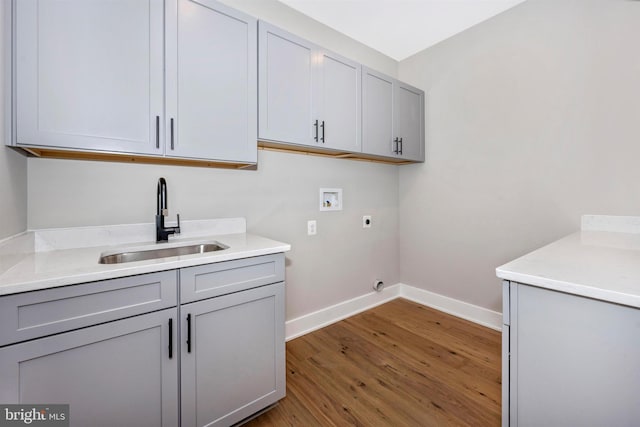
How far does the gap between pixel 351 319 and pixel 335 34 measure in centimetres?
264

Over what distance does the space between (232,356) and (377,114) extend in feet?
6.78

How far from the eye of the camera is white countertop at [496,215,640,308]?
76 cm

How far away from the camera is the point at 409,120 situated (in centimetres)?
263

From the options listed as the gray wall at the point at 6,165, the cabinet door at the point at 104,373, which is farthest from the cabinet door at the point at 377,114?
the gray wall at the point at 6,165

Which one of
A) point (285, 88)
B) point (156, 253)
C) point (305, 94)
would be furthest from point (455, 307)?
point (156, 253)

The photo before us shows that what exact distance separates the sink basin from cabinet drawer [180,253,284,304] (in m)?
0.20

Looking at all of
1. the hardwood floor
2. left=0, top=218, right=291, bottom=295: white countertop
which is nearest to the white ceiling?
left=0, top=218, right=291, bottom=295: white countertop

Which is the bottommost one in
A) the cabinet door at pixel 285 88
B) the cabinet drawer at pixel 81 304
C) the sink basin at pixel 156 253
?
the cabinet drawer at pixel 81 304

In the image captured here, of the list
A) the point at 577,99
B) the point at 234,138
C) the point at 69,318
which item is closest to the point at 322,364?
the point at 69,318

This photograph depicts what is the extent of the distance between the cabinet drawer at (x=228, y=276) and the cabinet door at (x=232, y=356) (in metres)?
0.03

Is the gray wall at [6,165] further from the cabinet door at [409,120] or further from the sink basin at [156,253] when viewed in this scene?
the cabinet door at [409,120]

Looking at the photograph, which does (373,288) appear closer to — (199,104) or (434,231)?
(434,231)

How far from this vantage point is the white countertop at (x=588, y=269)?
2.48ft

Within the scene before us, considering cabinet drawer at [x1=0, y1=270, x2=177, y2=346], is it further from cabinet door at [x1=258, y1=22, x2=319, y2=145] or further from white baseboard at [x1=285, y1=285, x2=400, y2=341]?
white baseboard at [x1=285, y1=285, x2=400, y2=341]
